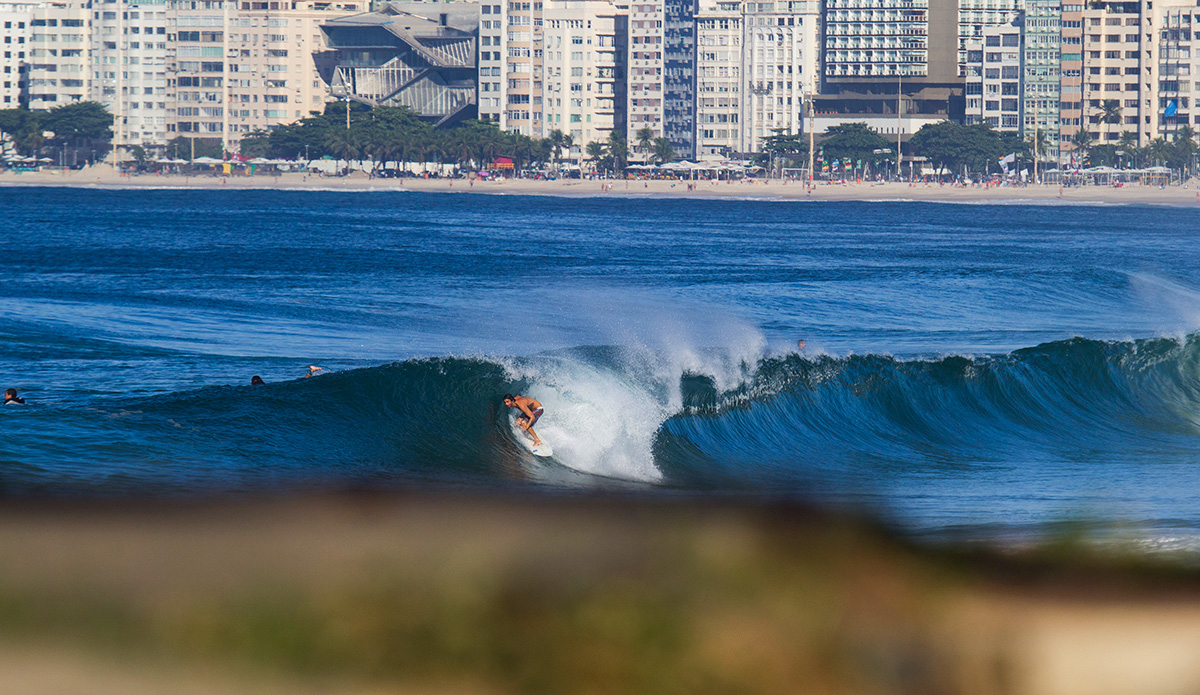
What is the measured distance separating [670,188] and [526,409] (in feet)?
493

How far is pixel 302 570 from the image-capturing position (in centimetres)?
800

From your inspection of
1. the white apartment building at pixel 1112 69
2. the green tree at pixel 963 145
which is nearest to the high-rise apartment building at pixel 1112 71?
the white apartment building at pixel 1112 69

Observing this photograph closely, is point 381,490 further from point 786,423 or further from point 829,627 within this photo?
point 786,423

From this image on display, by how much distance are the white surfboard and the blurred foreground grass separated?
5.39 m

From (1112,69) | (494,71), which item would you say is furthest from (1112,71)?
(494,71)

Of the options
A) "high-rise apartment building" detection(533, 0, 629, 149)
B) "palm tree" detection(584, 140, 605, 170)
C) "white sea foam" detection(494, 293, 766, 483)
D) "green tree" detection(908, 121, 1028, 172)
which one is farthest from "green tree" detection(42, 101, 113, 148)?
"white sea foam" detection(494, 293, 766, 483)

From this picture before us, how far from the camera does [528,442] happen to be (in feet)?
46.9

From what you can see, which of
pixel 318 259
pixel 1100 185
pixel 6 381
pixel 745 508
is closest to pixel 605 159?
pixel 1100 185

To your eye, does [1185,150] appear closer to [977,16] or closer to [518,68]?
[977,16]

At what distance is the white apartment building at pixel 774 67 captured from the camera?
642 feet

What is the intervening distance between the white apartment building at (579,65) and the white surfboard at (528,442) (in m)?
183

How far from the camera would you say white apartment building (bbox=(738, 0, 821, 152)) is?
195625 mm

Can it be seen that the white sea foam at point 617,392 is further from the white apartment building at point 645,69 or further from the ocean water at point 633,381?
the white apartment building at point 645,69

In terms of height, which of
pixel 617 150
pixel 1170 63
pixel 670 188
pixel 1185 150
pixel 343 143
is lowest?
pixel 670 188
